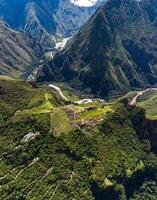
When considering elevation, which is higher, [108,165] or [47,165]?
[47,165]

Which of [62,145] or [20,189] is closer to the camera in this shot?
[20,189]

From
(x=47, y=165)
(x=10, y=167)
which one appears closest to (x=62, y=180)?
(x=47, y=165)

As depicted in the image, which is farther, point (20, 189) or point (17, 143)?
point (17, 143)

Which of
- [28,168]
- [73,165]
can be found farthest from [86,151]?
[28,168]

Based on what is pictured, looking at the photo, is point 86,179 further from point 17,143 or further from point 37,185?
point 17,143

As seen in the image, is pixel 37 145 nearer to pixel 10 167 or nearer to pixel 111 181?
pixel 10 167

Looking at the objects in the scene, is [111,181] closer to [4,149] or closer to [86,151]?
[86,151]

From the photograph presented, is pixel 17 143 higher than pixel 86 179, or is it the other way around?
pixel 17 143

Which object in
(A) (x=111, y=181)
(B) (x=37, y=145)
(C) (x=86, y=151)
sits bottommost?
(A) (x=111, y=181)

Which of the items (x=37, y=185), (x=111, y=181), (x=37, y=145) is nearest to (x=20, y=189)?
(x=37, y=185)
